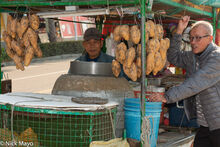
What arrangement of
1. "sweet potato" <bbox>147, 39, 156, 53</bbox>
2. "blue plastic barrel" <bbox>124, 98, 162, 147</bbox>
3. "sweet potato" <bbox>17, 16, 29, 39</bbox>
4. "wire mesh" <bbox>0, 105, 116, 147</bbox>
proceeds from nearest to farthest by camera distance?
"wire mesh" <bbox>0, 105, 116, 147</bbox> < "sweet potato" <bbox>147, 39, 156, 53</bbox> < "blue plastic barrel" <bbox>124, 98, 162, 147</bbox> < "sweet potato" <bbox>17, 16, 29, 39</bbox>

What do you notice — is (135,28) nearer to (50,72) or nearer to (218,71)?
(218,71)

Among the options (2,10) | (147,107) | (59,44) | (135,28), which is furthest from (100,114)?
(59,44)

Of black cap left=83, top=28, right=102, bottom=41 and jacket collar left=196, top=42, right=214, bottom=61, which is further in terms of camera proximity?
black cap left=83, top=28, right=102, bottom=41

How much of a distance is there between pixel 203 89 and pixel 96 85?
3.99 ft

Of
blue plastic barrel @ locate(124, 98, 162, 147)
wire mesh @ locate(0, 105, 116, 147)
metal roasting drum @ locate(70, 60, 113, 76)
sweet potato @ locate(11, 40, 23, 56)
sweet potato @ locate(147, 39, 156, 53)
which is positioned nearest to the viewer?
wire mesh @ locate(0, 105, 116, 147)

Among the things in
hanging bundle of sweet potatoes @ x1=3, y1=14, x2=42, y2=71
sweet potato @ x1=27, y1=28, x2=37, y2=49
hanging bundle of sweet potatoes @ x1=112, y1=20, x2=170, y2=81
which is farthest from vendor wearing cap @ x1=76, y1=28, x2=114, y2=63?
hanging bundle of sweet potatoes @ x1=112, y1=20, x2=170, y2=81

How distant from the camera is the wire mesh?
309cm

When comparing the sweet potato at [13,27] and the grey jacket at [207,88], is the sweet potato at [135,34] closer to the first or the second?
the grey jacket at [207,88]

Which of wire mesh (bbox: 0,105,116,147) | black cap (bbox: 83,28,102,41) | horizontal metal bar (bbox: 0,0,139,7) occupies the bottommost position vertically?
wire mesh (bbox: 0,105,116,147)

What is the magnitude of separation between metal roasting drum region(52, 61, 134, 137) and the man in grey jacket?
597 millimetres

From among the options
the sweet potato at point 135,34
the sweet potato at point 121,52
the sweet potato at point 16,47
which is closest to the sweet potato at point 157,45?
the sweet potato at point 135,34

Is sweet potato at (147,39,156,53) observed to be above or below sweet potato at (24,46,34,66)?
above

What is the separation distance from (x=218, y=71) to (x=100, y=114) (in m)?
1.23

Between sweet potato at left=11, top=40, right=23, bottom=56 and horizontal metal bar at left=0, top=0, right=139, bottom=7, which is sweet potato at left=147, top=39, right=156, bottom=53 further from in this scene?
sweet potato at left=11, top=40, right=23, bottom=56
